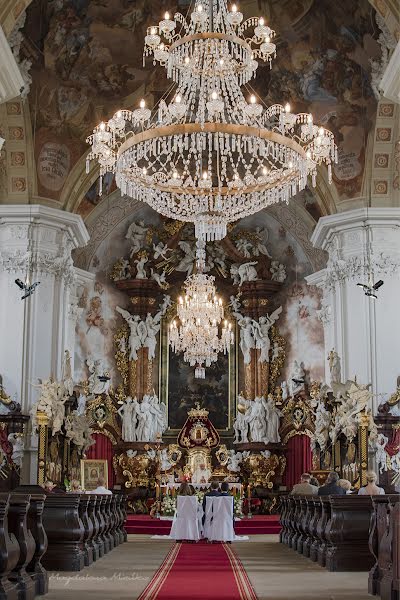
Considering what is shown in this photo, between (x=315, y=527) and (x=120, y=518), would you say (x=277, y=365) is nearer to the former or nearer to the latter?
(x=120, y=518)

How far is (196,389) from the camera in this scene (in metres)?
25.5

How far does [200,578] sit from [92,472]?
858cm

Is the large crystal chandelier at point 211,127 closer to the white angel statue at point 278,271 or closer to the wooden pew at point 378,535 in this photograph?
the wooden pew at point 378,535

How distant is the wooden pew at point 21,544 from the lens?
7775mm

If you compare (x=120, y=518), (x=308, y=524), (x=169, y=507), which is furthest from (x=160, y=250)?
(x=308, y=524)

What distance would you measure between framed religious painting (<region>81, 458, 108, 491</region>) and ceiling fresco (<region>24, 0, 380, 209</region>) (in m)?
5.85

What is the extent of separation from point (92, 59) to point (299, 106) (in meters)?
4.53

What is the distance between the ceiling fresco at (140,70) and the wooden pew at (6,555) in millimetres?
A: 12901

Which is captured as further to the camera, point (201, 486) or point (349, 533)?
point (201, 486)

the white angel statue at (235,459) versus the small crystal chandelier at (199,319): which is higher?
the small crystal chandelier at (199,319)

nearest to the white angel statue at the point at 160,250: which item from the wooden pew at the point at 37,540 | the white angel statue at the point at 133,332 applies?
the white angel statue at the point at 133,332

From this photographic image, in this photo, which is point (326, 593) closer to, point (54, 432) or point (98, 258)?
point (54, 432)

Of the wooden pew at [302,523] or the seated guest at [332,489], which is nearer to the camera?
the seated guest at [332,489]

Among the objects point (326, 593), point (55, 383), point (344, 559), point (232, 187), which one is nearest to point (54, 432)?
point (55, 383)
